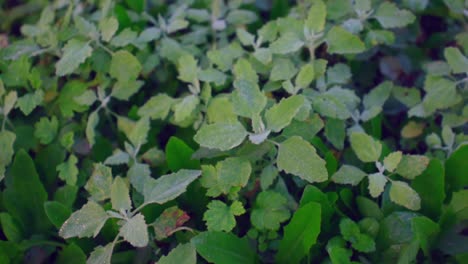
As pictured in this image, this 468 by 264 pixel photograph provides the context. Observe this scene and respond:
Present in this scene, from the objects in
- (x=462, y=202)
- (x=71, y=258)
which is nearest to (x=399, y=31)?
(x=462, y=202)

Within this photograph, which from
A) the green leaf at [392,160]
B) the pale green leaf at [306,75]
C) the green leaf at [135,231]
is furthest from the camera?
the pale green leaf at [306,75]

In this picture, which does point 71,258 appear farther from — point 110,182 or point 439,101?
point 439,101

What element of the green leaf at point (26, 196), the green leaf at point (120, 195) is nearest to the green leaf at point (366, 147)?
the green leaf at point (120, 195)

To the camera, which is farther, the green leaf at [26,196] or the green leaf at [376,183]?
the green leaf at [26,196]

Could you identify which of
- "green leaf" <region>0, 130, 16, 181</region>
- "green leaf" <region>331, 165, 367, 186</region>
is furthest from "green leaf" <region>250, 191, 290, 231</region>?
"green leaf" <region>0, 130, 16, 181</region>

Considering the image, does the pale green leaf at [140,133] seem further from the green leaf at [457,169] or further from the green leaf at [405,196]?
the green leaf at [457,169]

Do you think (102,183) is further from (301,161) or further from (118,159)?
(301,161)
